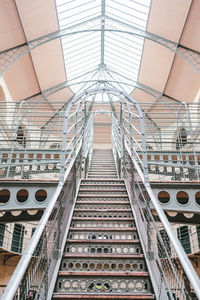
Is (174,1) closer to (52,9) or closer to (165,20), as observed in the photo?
(165,20)

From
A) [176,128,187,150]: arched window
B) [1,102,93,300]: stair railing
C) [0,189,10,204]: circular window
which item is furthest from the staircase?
[176,128,187,150]: arched window

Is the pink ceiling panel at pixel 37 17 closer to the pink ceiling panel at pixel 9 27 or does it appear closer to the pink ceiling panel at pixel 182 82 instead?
the pink ceiling panel at pixel 9 27

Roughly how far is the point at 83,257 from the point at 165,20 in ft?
29.5

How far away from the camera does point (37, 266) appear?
1.59 meters

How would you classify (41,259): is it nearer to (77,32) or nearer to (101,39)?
(77,32)

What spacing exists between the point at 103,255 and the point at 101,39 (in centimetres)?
1144

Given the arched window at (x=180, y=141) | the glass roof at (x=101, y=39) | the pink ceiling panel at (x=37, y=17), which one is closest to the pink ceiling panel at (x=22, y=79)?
the pink ceiling panel at (x=37, y=17)

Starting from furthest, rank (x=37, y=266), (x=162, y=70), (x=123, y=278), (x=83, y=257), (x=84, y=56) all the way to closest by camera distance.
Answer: (x=84, y=56) → (x=162, y=70) → (x=83, y=257) → (x=123, y=278) → (x=37, y=266)

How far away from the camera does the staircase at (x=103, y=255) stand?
1.97m

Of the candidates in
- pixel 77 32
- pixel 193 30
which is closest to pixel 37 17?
pixel 77 32

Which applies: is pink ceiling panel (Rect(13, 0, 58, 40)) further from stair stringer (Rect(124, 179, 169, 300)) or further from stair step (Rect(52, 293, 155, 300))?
stair step (Rect(52, 293, 155, 300))

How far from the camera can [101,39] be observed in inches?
466

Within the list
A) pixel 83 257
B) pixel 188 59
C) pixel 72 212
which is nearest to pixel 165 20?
pixel 188 59

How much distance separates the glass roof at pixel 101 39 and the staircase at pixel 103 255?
6910mm
